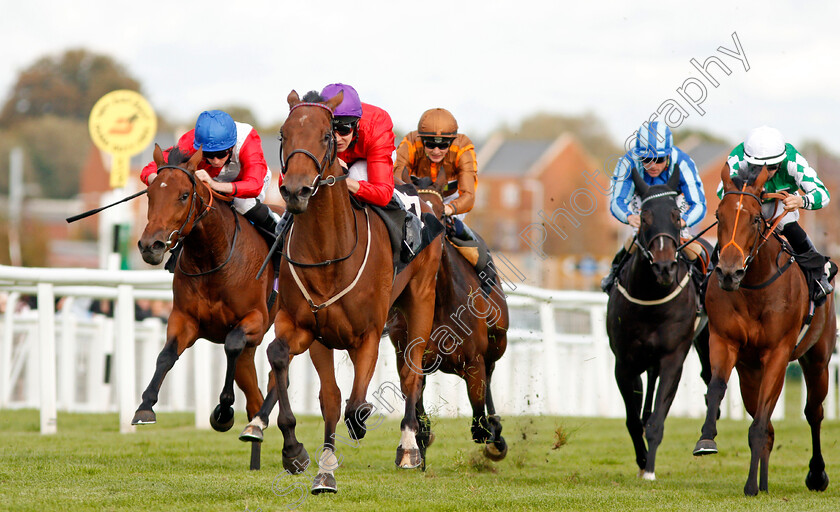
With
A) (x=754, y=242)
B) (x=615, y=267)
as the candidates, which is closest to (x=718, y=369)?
(x=754, y=242)

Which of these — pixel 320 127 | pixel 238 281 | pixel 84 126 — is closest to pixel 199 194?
pixel 238 281

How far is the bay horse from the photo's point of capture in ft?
22.4

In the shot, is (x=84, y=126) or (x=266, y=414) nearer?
(x=266, y=414)

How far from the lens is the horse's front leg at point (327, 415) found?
18.4 feet

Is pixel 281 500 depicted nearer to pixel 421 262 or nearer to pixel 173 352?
pixel 173 352

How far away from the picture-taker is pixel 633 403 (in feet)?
26.6

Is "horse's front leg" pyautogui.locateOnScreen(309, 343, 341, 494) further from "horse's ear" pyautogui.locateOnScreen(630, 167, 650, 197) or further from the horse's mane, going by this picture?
"horse's ear" pyautogui.locateOnScreen(630, 167, 650, 197)

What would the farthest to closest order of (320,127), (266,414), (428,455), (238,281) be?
(428,455) → (238,281) → (266,414) → (320,127)

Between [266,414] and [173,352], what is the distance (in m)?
0.80

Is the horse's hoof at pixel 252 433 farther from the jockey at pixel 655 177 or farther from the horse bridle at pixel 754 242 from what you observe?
the jockey at pixel 655 177

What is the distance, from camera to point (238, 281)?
22.7 feet

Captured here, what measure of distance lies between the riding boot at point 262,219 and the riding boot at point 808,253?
11.9 feet

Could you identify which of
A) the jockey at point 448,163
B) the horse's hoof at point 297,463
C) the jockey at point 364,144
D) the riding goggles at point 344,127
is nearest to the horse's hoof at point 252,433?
the horse's hoof at point 297,463

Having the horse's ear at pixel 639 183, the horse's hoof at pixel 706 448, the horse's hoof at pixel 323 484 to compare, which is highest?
the horse's ear at pixel 639 183
